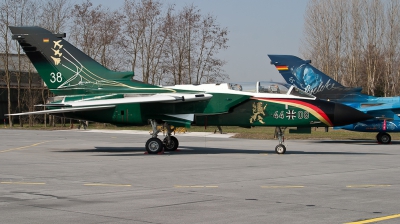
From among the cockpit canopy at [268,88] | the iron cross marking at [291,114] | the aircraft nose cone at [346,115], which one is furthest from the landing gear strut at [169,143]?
the aircraft nose cone at [346,115]

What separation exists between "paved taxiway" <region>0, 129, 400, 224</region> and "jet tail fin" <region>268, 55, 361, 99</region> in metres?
11.7

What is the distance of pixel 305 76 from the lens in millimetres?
29906

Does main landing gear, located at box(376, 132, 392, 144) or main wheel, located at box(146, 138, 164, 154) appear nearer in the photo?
main wheel, located at box(146, 138, 164, 154)

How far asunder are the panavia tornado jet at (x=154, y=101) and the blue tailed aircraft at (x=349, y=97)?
320 inches

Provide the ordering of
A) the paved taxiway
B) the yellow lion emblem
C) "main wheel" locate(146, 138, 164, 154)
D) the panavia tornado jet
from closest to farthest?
the paved taxiway
the panavia tornado jet
the yellow lion emblem
"main wheel" locate(146, 138, 164, 154)

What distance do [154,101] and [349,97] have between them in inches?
522

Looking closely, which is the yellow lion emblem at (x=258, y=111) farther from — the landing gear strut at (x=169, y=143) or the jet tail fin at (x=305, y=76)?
the jet tail fin at (x=305, y=76)

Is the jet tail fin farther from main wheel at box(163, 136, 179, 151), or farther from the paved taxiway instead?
the paved taxiway

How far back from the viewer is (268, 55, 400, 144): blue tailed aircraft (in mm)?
26891

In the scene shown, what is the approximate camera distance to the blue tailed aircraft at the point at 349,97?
26.9 m

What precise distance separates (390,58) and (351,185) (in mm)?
56376

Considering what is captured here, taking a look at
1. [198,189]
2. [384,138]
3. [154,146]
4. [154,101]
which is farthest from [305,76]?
[198,189]

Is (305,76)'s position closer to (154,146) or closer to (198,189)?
(154,146)

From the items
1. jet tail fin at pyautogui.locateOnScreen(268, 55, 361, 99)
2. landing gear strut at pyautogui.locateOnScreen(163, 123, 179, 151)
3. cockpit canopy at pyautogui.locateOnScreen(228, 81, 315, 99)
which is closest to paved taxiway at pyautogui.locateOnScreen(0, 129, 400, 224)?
cockpit canopy at pyautogui.locateOnScreen(228, 81, 315, 99)
